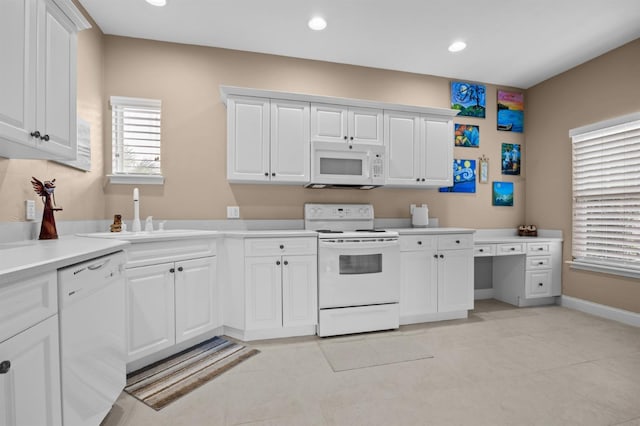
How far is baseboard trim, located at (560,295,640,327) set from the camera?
120 inches

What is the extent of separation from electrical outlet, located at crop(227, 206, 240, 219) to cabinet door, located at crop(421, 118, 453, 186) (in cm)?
218

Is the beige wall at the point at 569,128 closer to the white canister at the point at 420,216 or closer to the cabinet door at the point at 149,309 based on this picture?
the white canister at the point at 420,216

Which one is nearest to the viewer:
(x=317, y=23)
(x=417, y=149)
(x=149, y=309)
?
(x=149, y=309)

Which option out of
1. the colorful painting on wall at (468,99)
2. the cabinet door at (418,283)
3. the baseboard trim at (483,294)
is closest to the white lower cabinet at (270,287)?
the cabinet door at (418,283)

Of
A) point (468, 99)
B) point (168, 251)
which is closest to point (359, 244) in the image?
point (168, 251)

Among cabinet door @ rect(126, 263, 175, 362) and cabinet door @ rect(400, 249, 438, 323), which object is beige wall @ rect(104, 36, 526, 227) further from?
cabinet door @ rect(126, 263, 175, 362)

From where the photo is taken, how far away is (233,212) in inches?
127

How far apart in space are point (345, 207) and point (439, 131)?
1442 mm

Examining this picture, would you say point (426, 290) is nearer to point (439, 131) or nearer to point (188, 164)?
point (439, 131)

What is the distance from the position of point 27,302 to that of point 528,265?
176 inches

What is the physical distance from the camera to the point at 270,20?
2.80 m

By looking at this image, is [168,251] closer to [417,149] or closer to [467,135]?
[417,149]

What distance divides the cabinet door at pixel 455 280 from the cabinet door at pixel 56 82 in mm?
3268

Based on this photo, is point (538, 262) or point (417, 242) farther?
point (538, 262)
